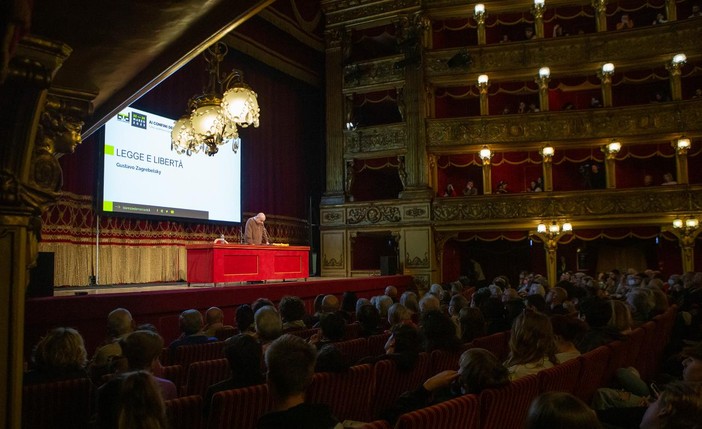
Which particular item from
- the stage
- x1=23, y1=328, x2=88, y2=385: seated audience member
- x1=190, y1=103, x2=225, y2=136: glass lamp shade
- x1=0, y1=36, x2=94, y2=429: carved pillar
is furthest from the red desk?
x1=0, y1=36, x2=94, y2=429: carved pillar

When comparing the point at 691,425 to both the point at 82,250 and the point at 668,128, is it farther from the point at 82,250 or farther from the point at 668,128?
the point at 668,128

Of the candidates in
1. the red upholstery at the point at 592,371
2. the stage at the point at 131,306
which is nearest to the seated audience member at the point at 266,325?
the red upholstery at the point at 592,371

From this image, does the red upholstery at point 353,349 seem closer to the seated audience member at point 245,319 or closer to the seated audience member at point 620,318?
the seated audience member at point 245,319

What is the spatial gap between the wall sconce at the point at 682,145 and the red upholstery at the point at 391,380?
12933 mm

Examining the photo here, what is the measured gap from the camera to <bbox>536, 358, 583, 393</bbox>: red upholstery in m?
2.63

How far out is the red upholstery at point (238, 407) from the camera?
2307mm

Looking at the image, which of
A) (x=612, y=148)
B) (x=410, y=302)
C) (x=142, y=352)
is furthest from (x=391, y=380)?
(x=612, y=148)

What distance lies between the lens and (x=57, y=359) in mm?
2865

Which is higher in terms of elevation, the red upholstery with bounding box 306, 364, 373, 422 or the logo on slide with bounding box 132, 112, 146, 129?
the logo on slide with bounding box 132, 112, 146, 129

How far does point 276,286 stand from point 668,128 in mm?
10842

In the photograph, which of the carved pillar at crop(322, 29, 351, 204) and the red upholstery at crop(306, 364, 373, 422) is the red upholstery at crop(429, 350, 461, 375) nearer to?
the red upholstery at crop(306, 364, 373, 422)

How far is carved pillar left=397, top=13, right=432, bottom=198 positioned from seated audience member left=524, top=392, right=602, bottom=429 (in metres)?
13.1

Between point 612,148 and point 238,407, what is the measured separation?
13.7 metres

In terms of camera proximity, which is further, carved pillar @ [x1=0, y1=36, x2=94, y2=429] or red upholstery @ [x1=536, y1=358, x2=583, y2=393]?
red upholstery @ [x1=536, y1=358, x2=583, y2=393]
